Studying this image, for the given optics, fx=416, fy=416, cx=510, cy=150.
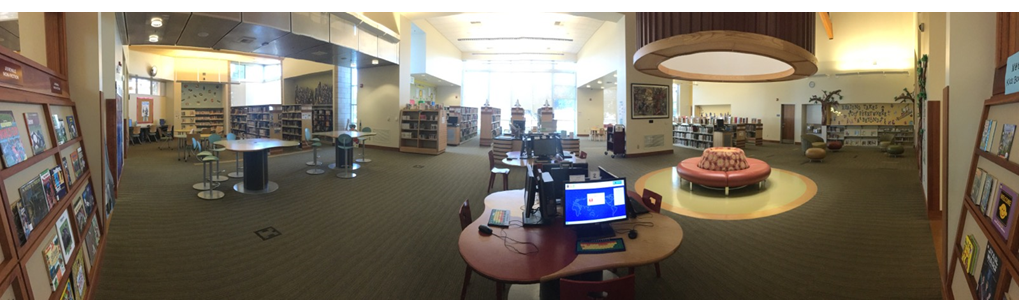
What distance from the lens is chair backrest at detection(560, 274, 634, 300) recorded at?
1.83 m

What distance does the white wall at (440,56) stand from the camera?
14.0 m

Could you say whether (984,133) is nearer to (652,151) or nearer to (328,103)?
(652,151)

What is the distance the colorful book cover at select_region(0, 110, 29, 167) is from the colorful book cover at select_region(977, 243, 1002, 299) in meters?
4.04

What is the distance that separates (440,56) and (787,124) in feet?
45.1

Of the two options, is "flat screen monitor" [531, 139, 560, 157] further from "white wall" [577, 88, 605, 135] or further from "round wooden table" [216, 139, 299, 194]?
"white wall" [577, 88, 605, 135]

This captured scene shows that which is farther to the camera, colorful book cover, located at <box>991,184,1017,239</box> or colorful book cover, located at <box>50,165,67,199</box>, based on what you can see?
colorful book cover, located at <box>50,165,67,199</box>

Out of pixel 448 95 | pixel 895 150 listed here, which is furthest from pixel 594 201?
pixel 448 95

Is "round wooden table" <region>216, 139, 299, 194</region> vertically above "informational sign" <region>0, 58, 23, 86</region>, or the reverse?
"informational sign" <region>0, 58, 23, 86</region>

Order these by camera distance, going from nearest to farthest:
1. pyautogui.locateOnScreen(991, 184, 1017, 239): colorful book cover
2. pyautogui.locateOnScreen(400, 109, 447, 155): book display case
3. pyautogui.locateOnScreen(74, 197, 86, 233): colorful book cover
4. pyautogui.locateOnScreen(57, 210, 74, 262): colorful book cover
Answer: pyautogui.locateOnScreen(991, 184, 1017, 239): colorful book cover → pyautogui.locateOnScreen(57, 210, 74, 262): colorful book cover → pyautogui.locateOnScreen(74, 197, 86, 233): colorful book cover → pyautogui.locateOnScreen(400, 109, 447, 155): book display case

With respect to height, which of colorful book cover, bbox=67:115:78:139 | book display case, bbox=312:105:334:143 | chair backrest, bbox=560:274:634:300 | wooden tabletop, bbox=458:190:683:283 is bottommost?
chair backrest, bbox=560:274:634:300

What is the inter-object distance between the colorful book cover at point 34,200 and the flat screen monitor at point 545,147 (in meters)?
4.90

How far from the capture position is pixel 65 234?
2.31m

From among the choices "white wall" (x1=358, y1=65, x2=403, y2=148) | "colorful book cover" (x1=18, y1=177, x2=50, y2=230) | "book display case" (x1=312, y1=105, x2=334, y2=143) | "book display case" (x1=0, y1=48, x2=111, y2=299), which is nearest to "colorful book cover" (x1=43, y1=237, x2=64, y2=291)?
"book display case" (x1=0, y1=48, x2=111, y2=299)

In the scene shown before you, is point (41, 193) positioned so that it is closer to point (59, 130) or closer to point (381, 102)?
point (59, 130)
